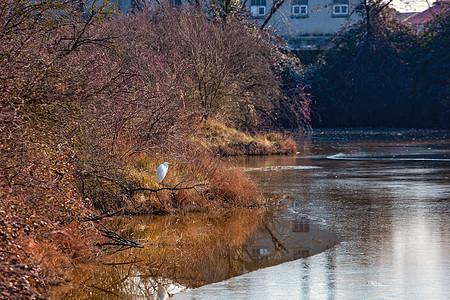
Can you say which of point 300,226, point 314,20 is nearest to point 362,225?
point 300,226

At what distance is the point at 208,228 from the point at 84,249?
3452mm

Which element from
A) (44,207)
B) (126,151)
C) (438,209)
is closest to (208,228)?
(126,151)

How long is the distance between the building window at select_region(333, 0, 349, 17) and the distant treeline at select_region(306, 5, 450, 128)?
6219 mm

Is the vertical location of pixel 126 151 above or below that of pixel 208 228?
above

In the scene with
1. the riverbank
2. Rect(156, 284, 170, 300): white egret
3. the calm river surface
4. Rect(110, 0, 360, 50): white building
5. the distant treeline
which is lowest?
the calm river surface

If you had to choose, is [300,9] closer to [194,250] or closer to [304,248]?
[304,248]

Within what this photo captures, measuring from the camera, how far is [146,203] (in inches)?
580

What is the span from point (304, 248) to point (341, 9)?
53470mm

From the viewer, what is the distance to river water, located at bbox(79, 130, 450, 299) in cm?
875

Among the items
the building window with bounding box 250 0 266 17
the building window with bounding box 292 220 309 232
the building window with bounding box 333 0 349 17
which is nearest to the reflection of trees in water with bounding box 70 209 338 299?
the building window with bounding box 292 220 309 232

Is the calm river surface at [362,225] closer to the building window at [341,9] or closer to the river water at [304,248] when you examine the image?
the river water at [304,248]

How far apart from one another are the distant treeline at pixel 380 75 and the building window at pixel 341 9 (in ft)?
20.4

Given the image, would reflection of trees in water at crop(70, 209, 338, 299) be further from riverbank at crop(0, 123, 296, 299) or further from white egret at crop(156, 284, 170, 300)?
riverbank at crop(0, 123, 296, 299)

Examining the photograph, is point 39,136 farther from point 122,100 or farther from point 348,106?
point 348,106
